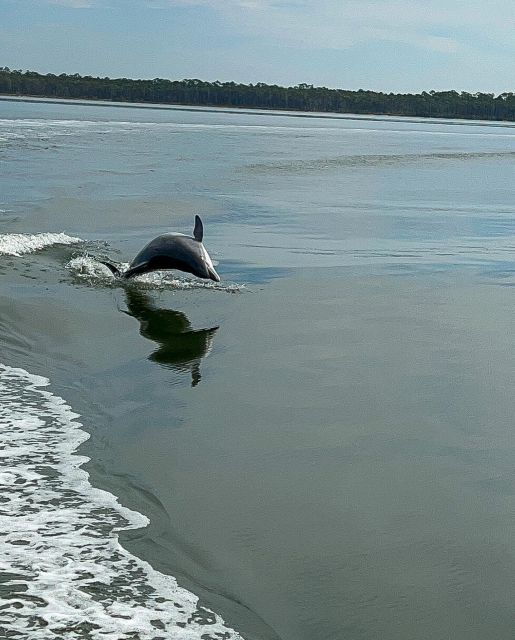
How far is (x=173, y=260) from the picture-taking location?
12609 millimetres

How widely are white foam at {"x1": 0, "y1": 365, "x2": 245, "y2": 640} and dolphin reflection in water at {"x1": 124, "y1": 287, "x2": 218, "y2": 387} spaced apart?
238 cm

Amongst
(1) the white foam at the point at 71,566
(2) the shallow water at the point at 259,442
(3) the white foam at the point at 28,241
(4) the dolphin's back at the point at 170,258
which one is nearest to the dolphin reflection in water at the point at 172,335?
(2) the shallow water at the point at 259,442

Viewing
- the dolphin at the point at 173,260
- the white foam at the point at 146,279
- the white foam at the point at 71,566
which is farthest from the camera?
the white foam at the point at 146,279

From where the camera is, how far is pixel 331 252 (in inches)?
618

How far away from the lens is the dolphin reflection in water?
9141mm

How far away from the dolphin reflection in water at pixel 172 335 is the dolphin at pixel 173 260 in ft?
1.92

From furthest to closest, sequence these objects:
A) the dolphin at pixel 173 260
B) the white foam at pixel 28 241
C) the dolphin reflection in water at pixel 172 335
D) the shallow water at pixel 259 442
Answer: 1. the white foam at pixel 28 241
2. the dolphin at pixel 173 260
3. the dolphin reflection in water at pixel 172 335
4. the shallow water at pixel 259 442

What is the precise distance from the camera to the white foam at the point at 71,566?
180 inches

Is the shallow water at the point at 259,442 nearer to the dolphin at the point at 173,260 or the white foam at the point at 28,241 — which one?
the white foam at the point at 28,241

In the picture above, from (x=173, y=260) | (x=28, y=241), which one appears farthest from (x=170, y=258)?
(x=28, y=241)

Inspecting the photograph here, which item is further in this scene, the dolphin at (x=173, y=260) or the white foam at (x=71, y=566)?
the dolphin at (x=173, y=260)

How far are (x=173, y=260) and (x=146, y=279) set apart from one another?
0.55 metres

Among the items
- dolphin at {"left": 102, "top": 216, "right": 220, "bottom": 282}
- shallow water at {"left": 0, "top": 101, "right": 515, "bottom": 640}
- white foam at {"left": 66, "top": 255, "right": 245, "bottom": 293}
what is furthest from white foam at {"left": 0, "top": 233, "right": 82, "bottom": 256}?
dolphin at {"left": 102, "top": 216, "right": 220, "bottom": 282}

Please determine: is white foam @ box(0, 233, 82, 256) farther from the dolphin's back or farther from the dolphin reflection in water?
the dolphin reflection in water
